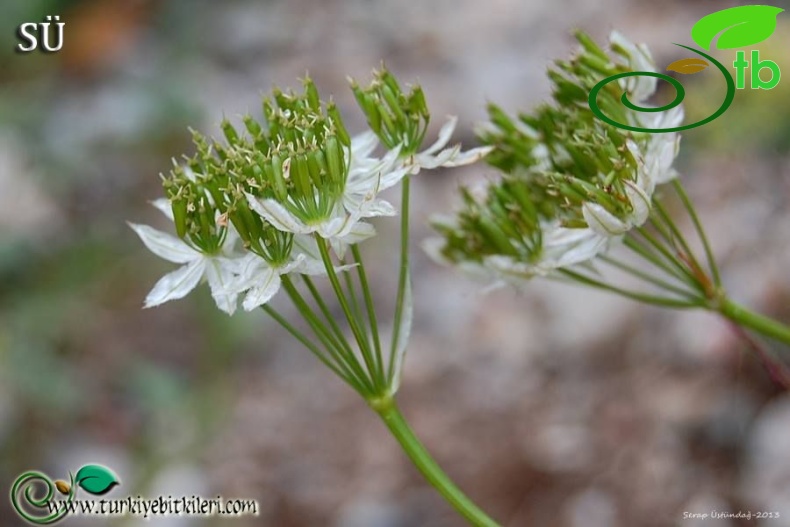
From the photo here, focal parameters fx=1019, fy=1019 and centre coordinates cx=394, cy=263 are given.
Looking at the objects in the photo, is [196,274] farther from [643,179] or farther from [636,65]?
[636,65]

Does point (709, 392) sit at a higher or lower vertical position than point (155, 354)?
higher

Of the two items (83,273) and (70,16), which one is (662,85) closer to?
(83,273)

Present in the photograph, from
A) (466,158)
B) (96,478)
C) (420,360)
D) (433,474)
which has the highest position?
(466,158)

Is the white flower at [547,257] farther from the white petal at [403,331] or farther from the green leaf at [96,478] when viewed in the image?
the green leaf at [96,478]

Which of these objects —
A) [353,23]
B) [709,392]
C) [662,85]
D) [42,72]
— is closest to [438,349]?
[709,392]

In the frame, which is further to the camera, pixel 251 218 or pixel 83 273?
pixel 83 273

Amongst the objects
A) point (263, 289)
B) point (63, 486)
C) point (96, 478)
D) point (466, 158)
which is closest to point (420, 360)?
point (96, 478)
